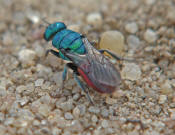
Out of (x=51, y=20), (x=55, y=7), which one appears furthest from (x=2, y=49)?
(x=55, y=7)

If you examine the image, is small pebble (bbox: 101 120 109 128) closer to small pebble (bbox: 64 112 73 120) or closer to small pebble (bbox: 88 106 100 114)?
small pebble (bbox: 88 106 100 114)

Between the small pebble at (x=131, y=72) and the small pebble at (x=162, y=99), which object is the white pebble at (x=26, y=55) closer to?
the small pebble at (x=131, y=72)

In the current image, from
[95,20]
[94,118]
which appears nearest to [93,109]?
[94,118]

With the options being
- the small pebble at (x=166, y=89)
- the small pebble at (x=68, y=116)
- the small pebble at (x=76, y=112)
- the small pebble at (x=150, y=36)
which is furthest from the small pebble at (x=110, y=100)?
the small pebble at (x=150, y=36)

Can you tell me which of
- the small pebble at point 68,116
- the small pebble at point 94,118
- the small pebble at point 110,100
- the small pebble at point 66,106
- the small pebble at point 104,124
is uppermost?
the small pebble at point 110,100

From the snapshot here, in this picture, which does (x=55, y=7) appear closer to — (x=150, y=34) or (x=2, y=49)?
(x=2, y=49)
